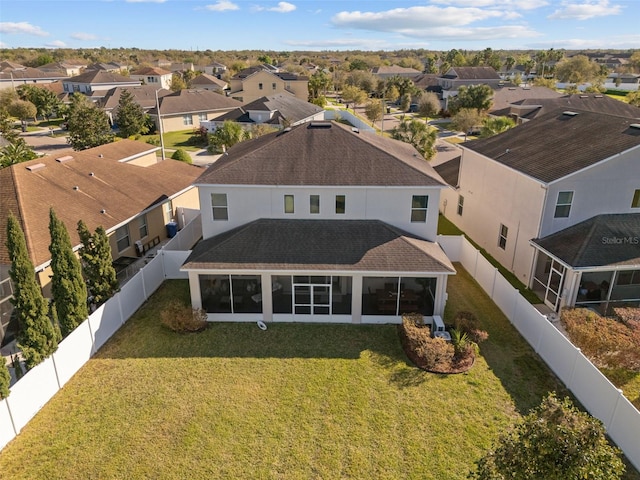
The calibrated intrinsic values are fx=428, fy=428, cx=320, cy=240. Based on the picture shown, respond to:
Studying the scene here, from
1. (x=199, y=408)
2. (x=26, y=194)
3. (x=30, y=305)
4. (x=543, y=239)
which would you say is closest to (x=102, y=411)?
(x=199, y=408)

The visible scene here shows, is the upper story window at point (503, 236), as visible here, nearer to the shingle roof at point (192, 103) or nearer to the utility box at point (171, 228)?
the utility box at point (171, 228)

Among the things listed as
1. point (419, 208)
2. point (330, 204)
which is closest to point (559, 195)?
point (419, 208)

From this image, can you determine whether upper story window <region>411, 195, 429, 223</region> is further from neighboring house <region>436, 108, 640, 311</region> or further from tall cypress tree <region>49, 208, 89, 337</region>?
tall cypress tree <region>49, 208, 89, 337</region>

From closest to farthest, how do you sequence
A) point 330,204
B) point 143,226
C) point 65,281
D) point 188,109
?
point 65,281, point 330,204, point 143,226, point 188,109

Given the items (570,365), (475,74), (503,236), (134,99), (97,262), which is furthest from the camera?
(475,74)

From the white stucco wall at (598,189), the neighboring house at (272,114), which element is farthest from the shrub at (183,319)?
the neighboring house at (272,114)

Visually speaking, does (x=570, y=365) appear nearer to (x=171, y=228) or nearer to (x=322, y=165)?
(x=322, y=165)

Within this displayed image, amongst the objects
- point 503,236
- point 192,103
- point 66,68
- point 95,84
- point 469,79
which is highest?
point 66,68

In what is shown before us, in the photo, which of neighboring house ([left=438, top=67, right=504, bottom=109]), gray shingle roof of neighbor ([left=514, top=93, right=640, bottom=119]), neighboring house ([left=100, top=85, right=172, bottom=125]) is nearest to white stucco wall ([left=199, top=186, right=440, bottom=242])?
gray shingle roof of neighbor ([left=514, top=93, right=640, bottom=119])
